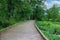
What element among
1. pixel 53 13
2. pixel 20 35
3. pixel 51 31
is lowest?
pixel 53 13

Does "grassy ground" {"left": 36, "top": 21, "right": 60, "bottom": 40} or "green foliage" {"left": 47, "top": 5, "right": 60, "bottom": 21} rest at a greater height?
"grassy ground" {"left": 36, "top": 21, "right": 60, "bottom": 40}

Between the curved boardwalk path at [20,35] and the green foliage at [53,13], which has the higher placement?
the curved boardwalk path at [20,35]

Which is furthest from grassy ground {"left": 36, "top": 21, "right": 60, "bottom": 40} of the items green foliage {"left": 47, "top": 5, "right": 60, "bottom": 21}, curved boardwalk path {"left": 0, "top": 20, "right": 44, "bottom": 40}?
green foliage {"left": 47, "top": 5, "right": 60, "bottom": 21}

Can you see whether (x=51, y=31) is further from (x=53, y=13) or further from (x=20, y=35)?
(x=53, y=13)

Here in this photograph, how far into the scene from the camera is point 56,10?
70938 millimetres

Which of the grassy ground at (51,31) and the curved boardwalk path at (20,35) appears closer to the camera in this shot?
the grassy ground at (51,31)

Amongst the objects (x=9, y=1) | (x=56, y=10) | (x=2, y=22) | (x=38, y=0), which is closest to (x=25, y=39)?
(x=2, y=22)

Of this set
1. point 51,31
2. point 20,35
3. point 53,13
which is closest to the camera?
point 20,35

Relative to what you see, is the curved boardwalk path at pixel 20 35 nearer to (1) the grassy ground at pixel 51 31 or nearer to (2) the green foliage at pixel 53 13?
(1) the grassy ground at pixel 51 31

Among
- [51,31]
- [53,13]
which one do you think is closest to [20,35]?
[51,31]

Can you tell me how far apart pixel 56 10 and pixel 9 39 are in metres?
59.6

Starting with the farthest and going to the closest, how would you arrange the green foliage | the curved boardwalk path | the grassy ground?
1. the green foliage
2. the curved boardwalk path
3. the grassy ground

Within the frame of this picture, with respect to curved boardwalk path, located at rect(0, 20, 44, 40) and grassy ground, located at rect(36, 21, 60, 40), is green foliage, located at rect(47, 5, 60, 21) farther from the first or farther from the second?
curved boardwalk path, located at rect(0, 20, 44, 40)

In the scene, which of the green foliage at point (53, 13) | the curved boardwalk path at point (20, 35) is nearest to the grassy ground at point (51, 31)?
the curved boardwalk path at point (20, 35)
